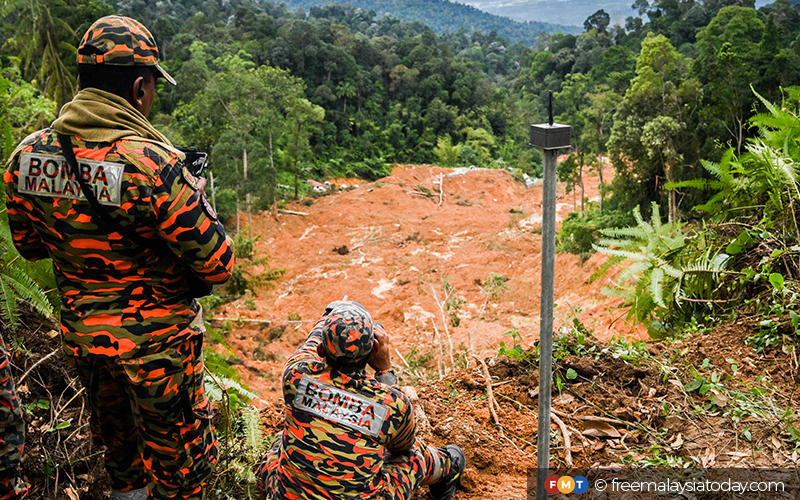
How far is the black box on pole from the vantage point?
199 centimetres

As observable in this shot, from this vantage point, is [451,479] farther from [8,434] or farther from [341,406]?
[8,434]

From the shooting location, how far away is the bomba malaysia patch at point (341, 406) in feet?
7.09

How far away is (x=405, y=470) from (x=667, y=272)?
2.93 metres

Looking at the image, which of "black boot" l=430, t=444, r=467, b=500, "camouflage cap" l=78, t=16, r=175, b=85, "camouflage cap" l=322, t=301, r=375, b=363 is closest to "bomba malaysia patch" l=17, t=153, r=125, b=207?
"camouflage cap" l=78, t=16, r=175, b=85

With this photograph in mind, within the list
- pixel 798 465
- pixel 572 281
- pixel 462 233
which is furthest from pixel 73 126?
pixel 462 233

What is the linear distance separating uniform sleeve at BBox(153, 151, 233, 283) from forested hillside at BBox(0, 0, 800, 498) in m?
1.40

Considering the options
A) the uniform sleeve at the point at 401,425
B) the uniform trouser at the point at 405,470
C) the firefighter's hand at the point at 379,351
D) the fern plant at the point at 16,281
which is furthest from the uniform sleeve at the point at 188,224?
the fern plant at the point at 16,281

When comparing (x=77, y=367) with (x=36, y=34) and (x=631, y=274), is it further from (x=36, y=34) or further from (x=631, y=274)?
(x=36, y=34)

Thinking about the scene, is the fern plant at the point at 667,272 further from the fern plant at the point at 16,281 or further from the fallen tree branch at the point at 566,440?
the fern plant at the point at 16,281

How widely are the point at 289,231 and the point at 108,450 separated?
715 inches

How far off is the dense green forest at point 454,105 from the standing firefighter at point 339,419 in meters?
2.20

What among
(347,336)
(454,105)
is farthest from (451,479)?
(454,105)

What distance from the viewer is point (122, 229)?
6.08 feet

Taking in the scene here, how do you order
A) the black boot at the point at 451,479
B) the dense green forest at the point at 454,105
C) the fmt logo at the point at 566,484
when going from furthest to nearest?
1. the dense green forest at the point at 454,105
2. the black boot at the point at 451,479
3. the fmt logo at the point at 566,484
